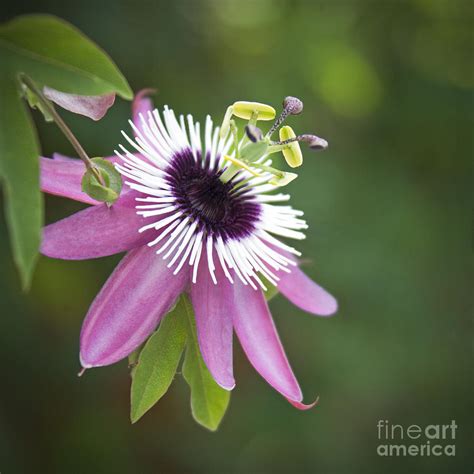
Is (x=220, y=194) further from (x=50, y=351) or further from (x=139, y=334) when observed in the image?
(x=50, y=351)

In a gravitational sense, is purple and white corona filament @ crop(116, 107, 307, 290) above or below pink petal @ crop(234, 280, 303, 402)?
above

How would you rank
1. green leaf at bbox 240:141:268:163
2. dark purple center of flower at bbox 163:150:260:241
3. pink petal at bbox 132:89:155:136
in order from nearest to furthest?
1. green leaf at bbox 240:141:268:163
2. dark purple center of flower at bbox 163:150:260:241
3. pink petal at bbox 132:89:155:136

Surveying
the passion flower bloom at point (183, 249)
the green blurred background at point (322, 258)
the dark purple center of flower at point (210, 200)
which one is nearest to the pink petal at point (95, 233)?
the passion flower bloom at point (183, 249)

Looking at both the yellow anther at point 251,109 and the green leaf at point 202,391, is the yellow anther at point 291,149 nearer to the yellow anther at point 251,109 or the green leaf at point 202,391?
the yellow anther at point 251,109

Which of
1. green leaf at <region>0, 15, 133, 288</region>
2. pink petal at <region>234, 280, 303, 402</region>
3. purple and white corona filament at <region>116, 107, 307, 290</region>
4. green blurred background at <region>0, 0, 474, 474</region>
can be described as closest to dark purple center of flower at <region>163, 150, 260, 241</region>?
purple and white corona filament at <region>116, 107, 307, 290</region>

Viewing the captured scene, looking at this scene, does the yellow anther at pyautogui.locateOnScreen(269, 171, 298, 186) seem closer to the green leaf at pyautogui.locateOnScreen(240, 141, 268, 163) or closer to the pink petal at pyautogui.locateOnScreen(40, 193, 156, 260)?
the green leaf at pyautogui.locateOnScreen(240, 141, 268, 163)

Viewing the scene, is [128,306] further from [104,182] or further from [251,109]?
[251,109]
